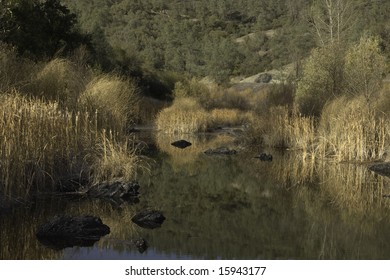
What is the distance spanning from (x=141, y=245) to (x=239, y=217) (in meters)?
2.45

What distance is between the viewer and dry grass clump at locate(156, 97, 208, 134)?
26.1 metres

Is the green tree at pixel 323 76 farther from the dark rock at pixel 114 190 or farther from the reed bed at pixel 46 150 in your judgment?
the dark rock at pixel 114 190

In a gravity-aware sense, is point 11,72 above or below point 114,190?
above

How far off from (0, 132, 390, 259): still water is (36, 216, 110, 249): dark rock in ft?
0.43

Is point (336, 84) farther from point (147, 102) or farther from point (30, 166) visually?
point (30, 166)

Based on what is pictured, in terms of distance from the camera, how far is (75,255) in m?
7.16

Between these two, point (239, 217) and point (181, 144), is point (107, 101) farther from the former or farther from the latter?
point (239, 217)

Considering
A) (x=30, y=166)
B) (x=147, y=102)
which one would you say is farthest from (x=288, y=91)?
(x=30, y=166)

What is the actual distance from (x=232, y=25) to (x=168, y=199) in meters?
76.7

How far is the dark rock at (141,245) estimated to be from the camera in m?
7.54

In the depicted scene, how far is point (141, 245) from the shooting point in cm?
763

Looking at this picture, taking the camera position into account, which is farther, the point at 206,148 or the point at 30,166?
the point at 206,148

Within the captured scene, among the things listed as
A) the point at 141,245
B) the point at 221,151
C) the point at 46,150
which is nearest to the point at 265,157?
the point at 221,151

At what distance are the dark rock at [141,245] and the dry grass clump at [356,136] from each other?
28.2 ft
